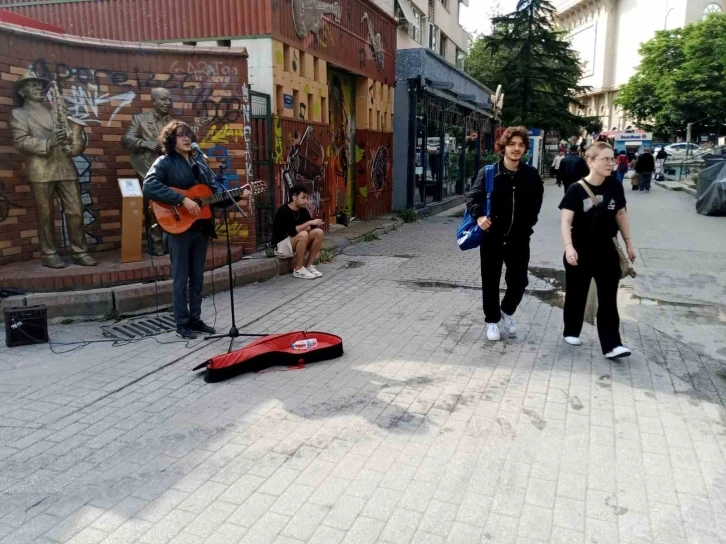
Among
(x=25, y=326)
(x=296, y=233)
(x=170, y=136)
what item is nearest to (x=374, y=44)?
(x=296, y=233)

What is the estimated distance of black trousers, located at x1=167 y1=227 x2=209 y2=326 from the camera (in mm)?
5406

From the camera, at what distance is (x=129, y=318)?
245 inches

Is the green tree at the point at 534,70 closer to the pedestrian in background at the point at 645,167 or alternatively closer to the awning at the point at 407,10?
the pedestrian in background at the point at 645,167

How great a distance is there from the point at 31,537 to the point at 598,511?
8.71 ft

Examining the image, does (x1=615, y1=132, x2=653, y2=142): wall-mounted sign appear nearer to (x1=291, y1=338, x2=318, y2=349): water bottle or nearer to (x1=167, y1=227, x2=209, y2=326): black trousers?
(x1=167, y1=227, x2=209, y2=326): black trousers

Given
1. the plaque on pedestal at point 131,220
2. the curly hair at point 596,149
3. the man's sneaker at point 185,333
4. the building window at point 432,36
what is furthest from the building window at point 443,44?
the man's sneaker at point 185,333

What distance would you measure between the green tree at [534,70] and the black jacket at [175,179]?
31858mm

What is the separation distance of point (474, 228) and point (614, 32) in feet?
276

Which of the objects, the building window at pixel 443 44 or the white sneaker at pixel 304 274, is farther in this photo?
the building window at pixel 443 44

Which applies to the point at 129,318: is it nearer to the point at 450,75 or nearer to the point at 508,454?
the point at 508,454

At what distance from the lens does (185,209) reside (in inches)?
209

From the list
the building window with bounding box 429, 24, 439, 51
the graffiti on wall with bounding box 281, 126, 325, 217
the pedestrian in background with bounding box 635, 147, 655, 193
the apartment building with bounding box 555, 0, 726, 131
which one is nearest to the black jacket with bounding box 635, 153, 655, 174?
the pedestrian in background with bounding box 635, 147, 655, 193

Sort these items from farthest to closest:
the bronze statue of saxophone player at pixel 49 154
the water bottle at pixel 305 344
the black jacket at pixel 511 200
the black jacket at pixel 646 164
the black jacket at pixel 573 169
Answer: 1. the black jacket at pixel 646 164
2. the black jacket at pixel 573 169
3. the bronze statue of saxophone player at pixel 49 154
4. the black jacket at pixel 511 200
5. the water bottle at pixel 305 344

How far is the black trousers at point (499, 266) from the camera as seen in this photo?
5.20 meters
